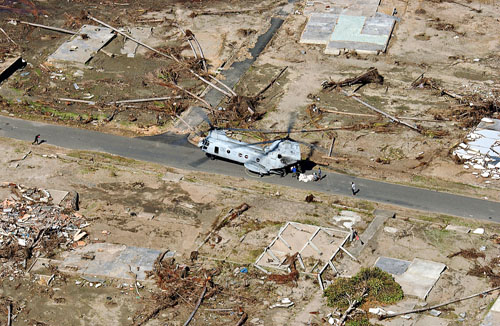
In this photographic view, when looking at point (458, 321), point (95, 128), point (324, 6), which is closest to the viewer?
point (458, 321)

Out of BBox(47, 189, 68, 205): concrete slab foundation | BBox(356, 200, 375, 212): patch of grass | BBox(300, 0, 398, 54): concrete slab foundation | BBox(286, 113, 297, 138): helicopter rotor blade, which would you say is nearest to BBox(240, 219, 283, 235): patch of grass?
BBox(356, 200, 375, 212): patch of grass

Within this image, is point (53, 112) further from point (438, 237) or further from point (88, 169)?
point (438, 237)

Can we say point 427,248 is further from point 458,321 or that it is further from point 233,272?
point 233,272

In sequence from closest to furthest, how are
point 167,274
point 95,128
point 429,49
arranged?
point 167,274 < point 95,128 < point 429,49

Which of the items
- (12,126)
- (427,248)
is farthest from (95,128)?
(427,248)

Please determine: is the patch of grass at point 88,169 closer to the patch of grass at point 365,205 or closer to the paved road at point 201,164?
the paved road at point 201,164

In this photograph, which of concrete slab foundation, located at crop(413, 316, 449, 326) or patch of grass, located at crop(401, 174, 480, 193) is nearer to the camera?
concrete slab foundation, located at crop(413, 316, 449, 326)

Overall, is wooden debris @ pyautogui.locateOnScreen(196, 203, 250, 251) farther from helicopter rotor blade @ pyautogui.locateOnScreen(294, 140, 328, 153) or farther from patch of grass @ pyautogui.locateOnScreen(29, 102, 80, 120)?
patch of grass @ pyautogui.locateOnScreen(29, 102, 80, 120)
